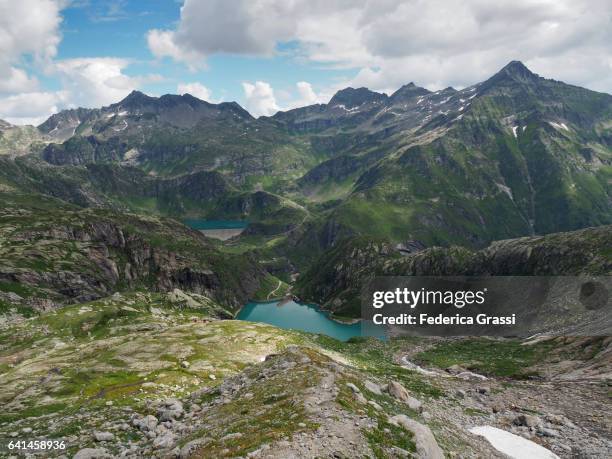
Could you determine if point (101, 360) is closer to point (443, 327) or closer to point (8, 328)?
point (8, 328)

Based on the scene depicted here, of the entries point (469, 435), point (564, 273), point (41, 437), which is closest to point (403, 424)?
point (469, 435)

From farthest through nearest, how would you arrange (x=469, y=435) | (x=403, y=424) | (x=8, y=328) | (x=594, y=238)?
(x=594, y=238)
(x=8, y=328)
(x=469, y=435)
(x=403, y=424)

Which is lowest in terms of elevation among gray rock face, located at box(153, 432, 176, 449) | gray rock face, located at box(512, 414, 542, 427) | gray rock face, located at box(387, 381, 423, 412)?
gray rock face, located at box(512, 414, 542, 427)

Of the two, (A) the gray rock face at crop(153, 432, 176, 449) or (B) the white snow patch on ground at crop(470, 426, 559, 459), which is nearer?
(A) the gray rock face at crop(153, 432, 176, 449)

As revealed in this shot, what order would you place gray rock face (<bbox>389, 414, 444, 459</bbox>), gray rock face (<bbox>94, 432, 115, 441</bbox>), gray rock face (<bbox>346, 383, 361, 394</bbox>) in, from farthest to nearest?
gray rock face (<bbox>346, 383, 361, 394</bbox>) → gray rock face (<bbox>94, 432, 115, 441</bbox>) → gray rock face (<bbox>389, 414, 444, 459</bbox>)

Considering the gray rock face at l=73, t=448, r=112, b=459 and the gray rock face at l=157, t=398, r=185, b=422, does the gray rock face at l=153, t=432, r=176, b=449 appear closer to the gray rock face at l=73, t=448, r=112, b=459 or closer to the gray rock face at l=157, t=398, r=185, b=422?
the gray rock face at l=73, t=448, r=112, b=459

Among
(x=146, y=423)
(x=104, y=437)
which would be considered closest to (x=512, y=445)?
(x=146, y=423)

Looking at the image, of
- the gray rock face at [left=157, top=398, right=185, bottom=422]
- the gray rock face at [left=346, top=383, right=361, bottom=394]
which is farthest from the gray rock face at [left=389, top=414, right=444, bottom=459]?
the gray rock face at [left=157, top=398, right=185, bottom=422]
